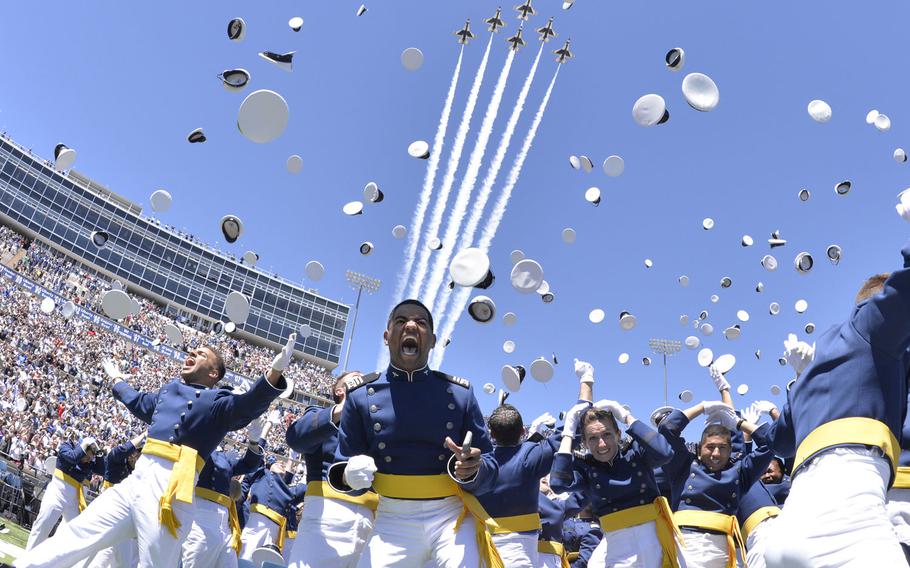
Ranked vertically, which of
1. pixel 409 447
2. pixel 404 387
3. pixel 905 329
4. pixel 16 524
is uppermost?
pixel 905 329

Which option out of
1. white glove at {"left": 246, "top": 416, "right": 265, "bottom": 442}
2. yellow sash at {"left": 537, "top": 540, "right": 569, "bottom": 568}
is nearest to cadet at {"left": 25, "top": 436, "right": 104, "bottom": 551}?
white glove at {"left": 246, "top": 416, "right": 265, "bottom": 442}

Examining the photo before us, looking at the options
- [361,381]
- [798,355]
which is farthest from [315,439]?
[798,355]

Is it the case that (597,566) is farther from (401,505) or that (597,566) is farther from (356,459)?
(356,459)

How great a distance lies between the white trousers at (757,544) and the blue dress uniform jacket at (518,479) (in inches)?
80.4

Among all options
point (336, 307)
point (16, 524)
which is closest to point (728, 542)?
point (16, 524)

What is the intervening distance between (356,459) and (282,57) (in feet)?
27.1

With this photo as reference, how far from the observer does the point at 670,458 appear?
531cm

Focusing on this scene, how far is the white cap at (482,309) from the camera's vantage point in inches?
407

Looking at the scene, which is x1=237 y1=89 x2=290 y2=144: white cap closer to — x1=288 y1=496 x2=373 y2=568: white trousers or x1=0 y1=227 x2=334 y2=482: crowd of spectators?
x1=288 y1=496 x2=373 y2=568: white trousers

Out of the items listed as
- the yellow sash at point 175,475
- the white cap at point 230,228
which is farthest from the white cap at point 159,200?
the yellow sash at point 175,475

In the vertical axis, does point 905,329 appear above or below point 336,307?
below

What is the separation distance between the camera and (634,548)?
5203 millimetres

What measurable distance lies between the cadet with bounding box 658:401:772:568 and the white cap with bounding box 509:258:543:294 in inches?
235

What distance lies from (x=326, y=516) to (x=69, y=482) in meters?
6.78
